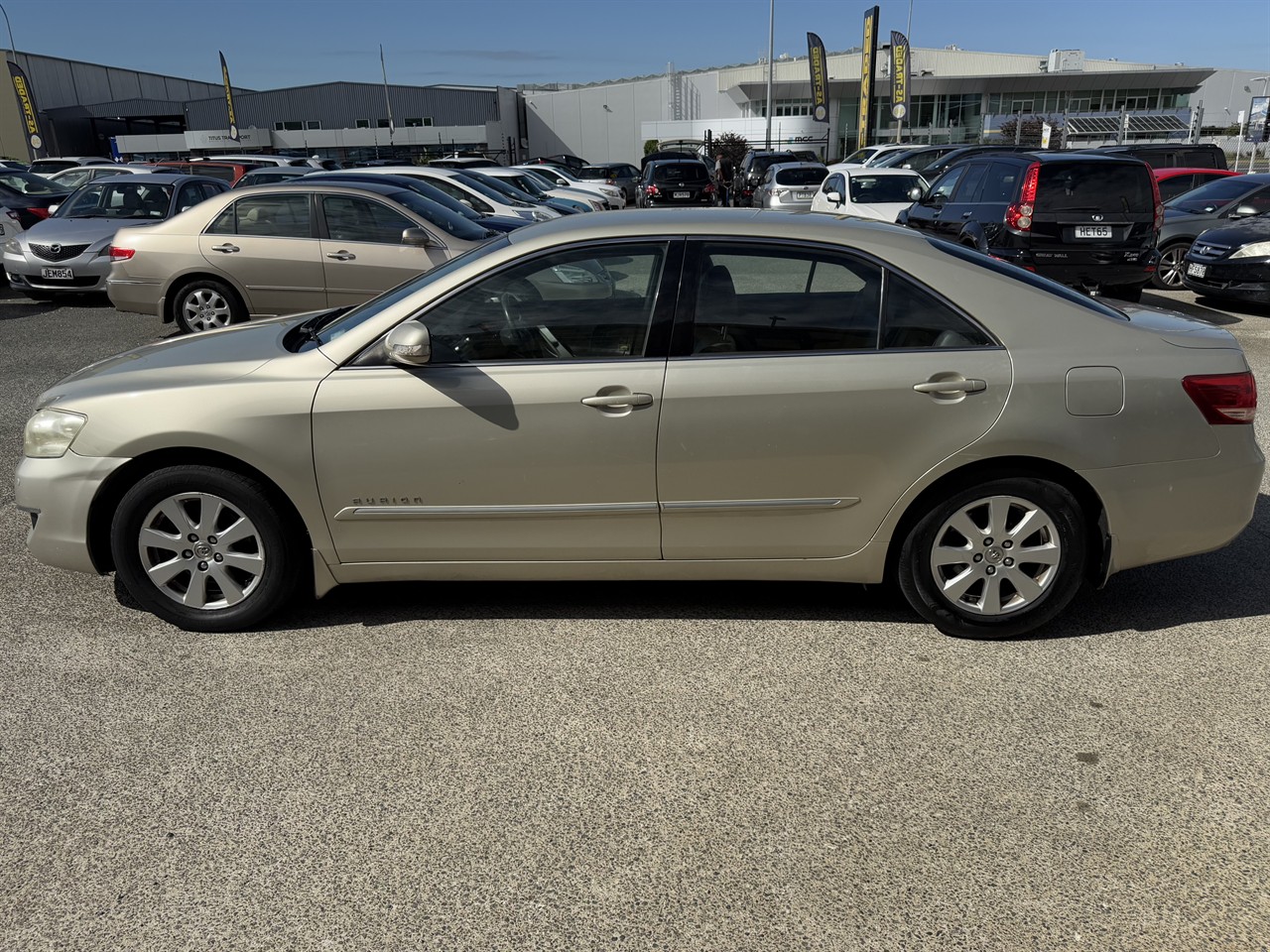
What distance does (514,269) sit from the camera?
156 inches

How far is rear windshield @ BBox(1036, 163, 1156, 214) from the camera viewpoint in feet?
35.1

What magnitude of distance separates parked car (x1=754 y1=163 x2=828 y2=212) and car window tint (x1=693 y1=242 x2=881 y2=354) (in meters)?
17.2

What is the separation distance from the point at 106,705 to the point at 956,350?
10.9 ft

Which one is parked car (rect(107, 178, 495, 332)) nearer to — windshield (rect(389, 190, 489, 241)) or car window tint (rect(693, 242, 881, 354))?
windshield (rect(389, 190, 489, 241))

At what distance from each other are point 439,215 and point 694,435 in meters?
6.85

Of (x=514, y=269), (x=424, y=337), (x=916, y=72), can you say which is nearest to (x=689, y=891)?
(x=424, y=337)

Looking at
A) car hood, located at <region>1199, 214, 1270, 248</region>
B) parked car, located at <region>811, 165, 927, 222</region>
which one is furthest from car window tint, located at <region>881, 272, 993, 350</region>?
parked car, located at <region>811, 165, 927, 222</region>

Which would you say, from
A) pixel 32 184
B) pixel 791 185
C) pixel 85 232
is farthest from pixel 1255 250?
pixel 32 184

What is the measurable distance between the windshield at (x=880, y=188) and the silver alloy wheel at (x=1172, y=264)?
4.66m

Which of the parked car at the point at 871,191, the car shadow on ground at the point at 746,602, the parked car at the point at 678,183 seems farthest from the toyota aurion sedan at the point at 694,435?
the parked car at the point at 678,183

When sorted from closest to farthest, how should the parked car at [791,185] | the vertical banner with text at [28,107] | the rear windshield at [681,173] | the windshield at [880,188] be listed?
the windshield at [880,188] → the parked car at [791,185] → the rear windshield at [681,173] → the vertical banner with text at [28,107]

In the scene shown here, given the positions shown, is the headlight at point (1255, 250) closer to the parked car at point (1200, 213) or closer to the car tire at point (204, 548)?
the parked car at point (1200, 213)

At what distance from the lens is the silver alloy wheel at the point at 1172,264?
13180 millimetres

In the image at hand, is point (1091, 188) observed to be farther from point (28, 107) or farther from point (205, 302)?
point (28, 107)
